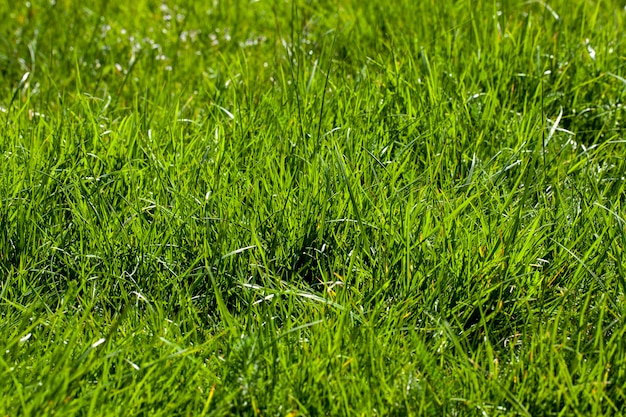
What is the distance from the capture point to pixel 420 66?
3447 mm

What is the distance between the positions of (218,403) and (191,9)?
287cm

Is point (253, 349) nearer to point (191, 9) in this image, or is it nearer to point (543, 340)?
point (543, 340)

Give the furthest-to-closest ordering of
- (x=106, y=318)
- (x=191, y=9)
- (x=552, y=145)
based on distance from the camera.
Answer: (x=191, y=9)
(x=552, y=145)
(x=106, y=318)

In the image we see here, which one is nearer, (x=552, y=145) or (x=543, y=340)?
(x=543, y=340)

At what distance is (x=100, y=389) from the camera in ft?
6.49

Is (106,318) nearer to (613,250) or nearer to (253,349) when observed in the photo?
(253,349)

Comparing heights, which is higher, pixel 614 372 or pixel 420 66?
pixel 420 66

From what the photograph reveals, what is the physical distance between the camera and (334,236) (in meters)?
2.49

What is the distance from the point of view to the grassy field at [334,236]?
203cm

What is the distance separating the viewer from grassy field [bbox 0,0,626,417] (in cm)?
203

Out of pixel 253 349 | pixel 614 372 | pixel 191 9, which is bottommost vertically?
pixel 614 372

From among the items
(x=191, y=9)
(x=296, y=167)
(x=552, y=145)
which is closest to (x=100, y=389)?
(x=296, y=167)

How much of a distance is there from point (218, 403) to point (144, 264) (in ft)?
1.97

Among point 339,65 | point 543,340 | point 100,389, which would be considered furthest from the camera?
point 339,65
